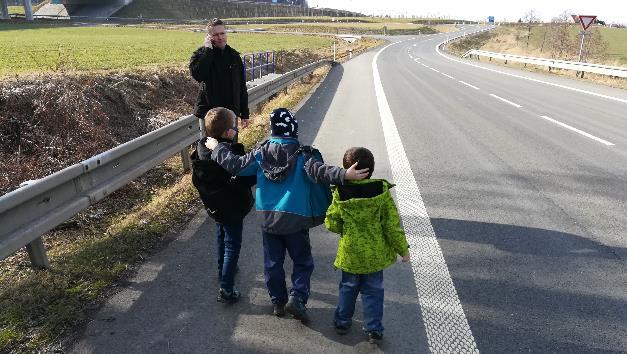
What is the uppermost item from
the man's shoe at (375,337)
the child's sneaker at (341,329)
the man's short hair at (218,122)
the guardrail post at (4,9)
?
the guardrail post at (4,9)

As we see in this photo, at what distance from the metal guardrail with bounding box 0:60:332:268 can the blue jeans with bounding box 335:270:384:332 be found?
2089 millimetres

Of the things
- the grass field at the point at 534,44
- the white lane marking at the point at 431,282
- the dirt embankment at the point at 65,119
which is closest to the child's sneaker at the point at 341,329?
the white lane marking at the point at 431,282

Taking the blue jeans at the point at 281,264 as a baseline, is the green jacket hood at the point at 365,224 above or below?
above

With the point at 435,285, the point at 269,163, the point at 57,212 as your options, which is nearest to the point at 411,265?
the point at 435,285

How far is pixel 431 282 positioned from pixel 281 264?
3.78 ft

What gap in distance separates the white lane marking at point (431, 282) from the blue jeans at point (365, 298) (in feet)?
1.14

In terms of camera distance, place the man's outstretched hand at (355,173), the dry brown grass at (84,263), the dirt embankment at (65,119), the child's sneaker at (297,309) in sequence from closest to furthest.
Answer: the man's outstretched hand at (355,173) < the dry brown grass at (84,263) < the child's sneaker at (297,309) < the dirt embankment at (65,119)

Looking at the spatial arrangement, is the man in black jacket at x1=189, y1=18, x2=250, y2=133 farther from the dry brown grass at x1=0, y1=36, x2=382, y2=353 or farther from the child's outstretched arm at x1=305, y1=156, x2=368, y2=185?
the child's outstretched arm at x1=305, y1=156, x2=368, y2=185

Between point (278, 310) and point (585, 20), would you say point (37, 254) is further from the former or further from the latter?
point (585, 20)

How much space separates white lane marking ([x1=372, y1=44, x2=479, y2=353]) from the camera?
2744 millimetres

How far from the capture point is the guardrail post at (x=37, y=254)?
11.2 ft

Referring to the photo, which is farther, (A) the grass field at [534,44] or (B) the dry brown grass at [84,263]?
(A) the grass field at [534,44]

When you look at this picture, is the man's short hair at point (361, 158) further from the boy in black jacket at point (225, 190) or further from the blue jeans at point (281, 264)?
the boy in black jacket at point (225, 190)

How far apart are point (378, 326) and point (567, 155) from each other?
18.3 ft
